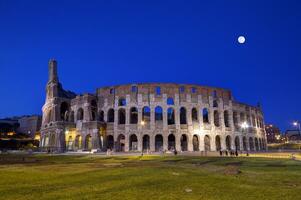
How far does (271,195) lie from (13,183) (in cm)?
1010

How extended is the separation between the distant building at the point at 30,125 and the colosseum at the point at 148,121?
30648mm

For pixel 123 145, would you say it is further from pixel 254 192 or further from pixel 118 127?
pixel 254 192

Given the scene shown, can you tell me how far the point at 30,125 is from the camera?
312 feet

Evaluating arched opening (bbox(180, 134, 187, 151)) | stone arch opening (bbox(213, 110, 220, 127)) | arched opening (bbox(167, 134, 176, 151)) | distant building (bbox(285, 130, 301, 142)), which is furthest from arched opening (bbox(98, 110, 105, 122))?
distant building (bbox(285, 130, 301, 142))

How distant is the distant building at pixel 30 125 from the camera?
3627 inches

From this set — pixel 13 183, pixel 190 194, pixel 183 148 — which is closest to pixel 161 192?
pixel 190 194

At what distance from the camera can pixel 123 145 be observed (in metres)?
61.2

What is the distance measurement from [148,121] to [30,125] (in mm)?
58238

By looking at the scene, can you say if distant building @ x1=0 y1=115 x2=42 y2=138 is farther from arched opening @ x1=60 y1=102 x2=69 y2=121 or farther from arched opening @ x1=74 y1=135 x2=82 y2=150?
arched opening @ x1=74 y1=135 x2=82 y2=150

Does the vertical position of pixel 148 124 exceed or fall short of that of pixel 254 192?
it exceeds it

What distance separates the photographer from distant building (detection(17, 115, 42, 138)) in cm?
9212

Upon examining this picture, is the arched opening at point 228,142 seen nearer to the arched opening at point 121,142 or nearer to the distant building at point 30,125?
the arched opening at point 121,142

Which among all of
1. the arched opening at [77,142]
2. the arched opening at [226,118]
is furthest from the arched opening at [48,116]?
the arched opening at [226,118]

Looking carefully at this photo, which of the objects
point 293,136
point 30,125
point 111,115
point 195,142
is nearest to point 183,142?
point 195,142
